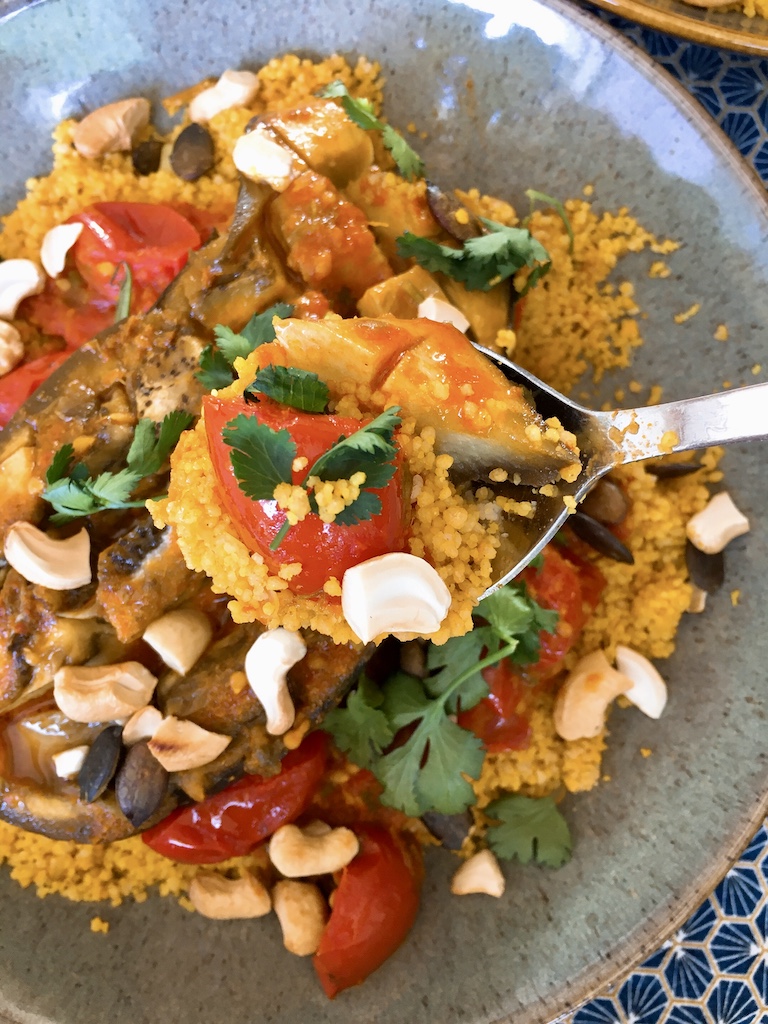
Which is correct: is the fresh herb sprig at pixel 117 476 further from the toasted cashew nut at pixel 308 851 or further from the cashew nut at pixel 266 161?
the toasted cashew nut at pixel 308 851

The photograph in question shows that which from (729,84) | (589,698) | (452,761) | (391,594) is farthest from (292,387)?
(729,84)

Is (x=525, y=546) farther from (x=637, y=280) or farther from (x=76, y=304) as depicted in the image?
(x=76, y=304)

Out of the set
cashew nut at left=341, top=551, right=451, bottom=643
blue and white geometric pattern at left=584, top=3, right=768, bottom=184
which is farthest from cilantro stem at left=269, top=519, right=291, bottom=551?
blue and white geometric pattern at left=584, top=3, right=768, bottom=184

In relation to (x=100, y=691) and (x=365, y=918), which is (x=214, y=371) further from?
(x=365, y=918)

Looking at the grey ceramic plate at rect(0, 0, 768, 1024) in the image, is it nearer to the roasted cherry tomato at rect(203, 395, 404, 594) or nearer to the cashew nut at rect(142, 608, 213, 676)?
the cashew nut at rect(142, 608, 213, 676)

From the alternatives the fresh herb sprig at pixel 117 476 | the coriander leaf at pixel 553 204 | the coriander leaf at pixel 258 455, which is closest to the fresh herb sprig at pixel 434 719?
the fresh herb sprig at pixel 117 476

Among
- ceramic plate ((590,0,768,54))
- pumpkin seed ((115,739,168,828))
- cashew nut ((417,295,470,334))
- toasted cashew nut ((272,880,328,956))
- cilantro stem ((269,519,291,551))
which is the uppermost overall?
ceramic plate ((590,0,768,54))
